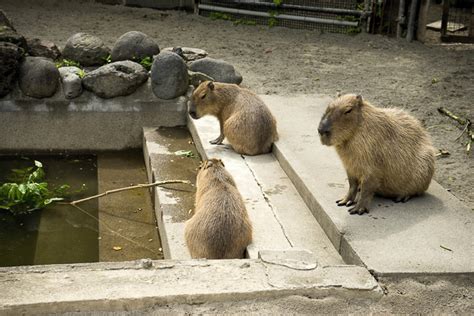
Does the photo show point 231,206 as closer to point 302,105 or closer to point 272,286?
point 272,286

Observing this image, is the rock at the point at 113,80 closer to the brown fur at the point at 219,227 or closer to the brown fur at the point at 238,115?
the brown fur at the point at 238,115

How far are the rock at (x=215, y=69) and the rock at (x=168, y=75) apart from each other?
0.40 meters

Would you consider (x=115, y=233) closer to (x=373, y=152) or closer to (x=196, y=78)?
(x=373, y=152)

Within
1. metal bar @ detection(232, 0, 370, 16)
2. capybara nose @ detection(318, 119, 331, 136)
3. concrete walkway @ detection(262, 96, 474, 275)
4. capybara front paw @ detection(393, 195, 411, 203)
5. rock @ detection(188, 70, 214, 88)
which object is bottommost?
concrete walkway @ detection(262, 96, 474, 275)

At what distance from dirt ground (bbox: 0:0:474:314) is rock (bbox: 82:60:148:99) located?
1.56 meters

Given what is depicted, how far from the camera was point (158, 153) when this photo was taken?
612cm

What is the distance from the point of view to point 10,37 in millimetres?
6754

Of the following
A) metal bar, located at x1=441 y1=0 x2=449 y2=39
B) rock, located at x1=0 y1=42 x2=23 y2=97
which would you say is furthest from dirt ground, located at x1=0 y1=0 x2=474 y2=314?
rock, located at x1=0 y1=42 x2=23 y2=97

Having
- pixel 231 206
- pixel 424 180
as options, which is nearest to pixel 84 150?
pixel 231 206

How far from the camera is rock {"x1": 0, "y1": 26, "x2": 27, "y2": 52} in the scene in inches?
265

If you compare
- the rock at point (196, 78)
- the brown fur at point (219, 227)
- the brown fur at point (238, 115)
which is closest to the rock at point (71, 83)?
the rock at point (196, 78)

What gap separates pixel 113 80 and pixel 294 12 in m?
5.20

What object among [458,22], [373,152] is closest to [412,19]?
[458,22]

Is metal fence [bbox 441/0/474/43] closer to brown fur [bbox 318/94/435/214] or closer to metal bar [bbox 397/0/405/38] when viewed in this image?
metal bar [bbox 397/0/405/38]
